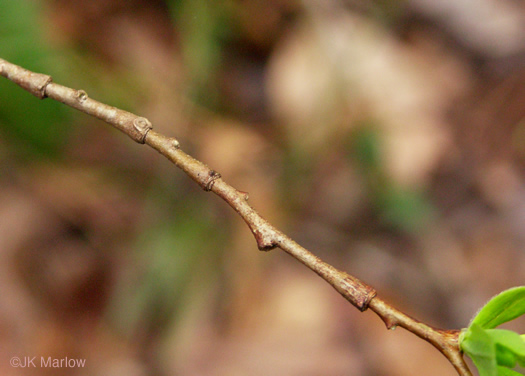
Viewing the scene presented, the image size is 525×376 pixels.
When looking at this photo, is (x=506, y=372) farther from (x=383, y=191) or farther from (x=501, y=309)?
(x=383, y=191)

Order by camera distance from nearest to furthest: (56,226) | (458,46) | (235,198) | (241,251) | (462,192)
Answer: (235,198), (56,226), (241,251), (462,192), (458,46)

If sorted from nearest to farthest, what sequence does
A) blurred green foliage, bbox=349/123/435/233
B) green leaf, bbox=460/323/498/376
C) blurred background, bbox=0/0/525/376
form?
green leaf, bbox=460/323/498/376 < blurred background, bbox=0/0/525/376 < blurred green foliage, bbox=349/123/435/233

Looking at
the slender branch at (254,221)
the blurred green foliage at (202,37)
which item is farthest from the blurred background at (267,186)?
the slender branch at (254,221)

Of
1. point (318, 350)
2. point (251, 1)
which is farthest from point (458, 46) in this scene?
point (318, 350)

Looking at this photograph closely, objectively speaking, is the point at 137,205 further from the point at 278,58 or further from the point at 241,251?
the point at 278,58

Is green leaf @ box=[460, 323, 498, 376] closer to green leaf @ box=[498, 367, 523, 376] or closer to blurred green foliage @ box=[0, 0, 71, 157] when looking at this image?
green leaf @ box=[498, 367, 523, 376]

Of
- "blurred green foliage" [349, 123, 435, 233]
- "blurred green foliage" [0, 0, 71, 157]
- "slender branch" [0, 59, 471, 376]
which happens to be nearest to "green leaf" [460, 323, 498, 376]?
→ "slender branch" [0, 59, 471, 376]

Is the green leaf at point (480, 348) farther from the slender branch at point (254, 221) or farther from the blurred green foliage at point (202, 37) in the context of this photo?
the blurred green foliage at point (202, 37)
